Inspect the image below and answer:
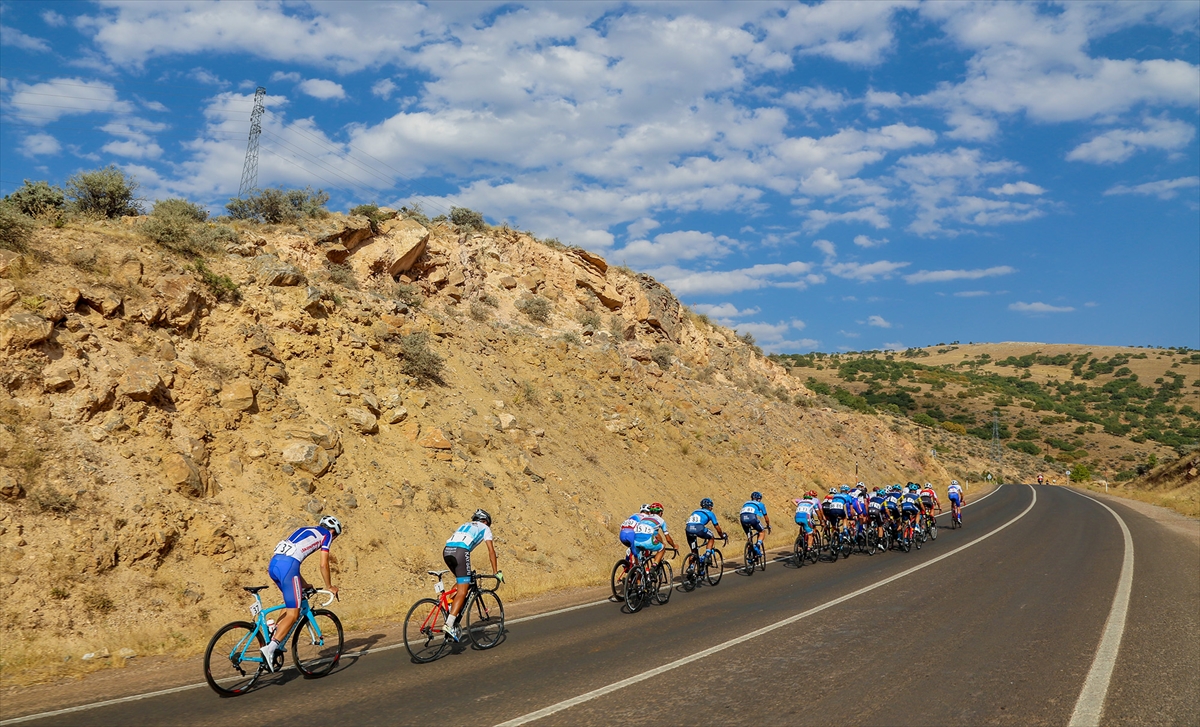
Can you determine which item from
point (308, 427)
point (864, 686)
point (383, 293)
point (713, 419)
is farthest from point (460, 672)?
point (713, 419)

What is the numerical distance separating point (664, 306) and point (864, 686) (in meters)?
28.5

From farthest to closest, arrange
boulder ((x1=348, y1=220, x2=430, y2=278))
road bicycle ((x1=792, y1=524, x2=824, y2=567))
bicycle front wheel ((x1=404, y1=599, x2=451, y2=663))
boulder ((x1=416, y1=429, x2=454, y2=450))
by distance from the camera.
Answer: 1. boulder ((x1=348, y1=220, x2=430, y2=278))
2. boulder ((x1=416, y1=429, x2=454, y2=450))
3. road bicycle ((x1=792, y1=524, x2=824, y2=567))
4. bicycle front wheel ((x1=404, y1=599, x2=451, y2=663))

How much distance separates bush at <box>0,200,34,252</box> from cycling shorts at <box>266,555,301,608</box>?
1027cm

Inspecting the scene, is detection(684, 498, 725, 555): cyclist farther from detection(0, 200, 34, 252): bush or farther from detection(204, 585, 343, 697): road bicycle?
detection(0, 200, 34, 252): bush

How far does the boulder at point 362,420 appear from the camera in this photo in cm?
1519

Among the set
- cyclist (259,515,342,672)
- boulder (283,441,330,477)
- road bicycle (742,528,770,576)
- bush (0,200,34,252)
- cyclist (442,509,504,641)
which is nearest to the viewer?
cyclist (259,515,342,672)

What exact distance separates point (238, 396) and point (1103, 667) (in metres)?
14.5

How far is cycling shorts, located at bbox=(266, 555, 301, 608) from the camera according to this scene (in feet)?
23.2

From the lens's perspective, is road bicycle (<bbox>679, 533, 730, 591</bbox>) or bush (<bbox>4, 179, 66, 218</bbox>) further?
bush (<bbox>4, 179, 66, 218</bbox>)

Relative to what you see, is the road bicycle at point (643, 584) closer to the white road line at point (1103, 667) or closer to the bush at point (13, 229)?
the white road line at point (1103, 667)

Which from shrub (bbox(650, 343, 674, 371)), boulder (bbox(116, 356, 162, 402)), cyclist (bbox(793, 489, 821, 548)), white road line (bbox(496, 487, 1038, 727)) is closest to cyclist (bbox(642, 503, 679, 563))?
white road line (bbox(496, 487, 1038, 727))

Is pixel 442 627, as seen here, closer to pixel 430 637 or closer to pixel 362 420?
pixel 430 637

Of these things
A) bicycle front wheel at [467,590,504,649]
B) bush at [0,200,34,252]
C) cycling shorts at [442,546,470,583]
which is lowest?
bicycle front wheel at [467,590,504,649]

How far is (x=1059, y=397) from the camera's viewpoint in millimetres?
102438
